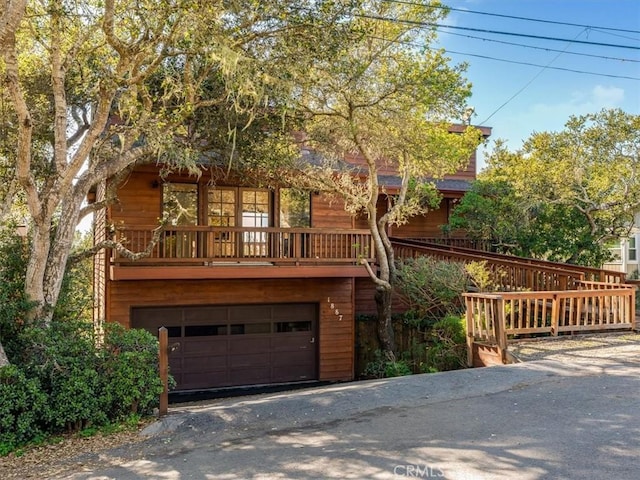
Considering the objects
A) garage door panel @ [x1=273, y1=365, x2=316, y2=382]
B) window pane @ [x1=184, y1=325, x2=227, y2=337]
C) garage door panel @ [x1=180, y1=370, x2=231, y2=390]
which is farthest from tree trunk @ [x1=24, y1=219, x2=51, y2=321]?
garage door panel @ [x1=273, y1=365, x2=316, y2=382]

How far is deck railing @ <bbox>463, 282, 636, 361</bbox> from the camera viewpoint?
8.90m

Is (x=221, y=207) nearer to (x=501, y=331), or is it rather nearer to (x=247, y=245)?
(x=247, y=245)

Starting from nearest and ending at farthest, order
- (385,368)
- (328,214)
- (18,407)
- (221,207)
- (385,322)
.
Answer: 1. (18,407)
2. (385,368)
3. (385,322)
4. (221,207)
5. (328,214)

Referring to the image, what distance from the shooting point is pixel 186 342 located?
1184cm

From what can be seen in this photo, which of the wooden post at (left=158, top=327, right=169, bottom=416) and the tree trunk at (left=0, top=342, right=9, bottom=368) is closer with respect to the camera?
the tree trunk at (left=0, top=342, right=9, bottom=368)

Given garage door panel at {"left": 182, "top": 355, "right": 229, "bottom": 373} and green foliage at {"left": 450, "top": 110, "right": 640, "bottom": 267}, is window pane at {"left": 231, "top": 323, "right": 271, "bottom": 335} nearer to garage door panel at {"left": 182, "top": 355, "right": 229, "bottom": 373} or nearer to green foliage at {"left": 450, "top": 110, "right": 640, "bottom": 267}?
garage door panel at {"left": 182, "top": 355, "right": 229, "bottom": 373}

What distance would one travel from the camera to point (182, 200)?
12195 millimetres

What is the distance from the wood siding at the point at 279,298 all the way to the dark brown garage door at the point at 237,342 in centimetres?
21

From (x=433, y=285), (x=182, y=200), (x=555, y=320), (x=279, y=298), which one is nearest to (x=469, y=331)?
(x=555, y=320)

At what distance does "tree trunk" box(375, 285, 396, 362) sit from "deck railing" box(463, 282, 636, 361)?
8.49 ft

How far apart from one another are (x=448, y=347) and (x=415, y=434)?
5238 millimetres

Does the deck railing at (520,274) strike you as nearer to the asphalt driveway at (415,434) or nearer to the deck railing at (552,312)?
the deck railing at (552,312)

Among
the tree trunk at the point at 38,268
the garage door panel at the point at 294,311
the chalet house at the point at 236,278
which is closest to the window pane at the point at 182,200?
the chalet house at the point at 236,278

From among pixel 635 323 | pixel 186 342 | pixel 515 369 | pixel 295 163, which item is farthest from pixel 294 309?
pixel 635 323
